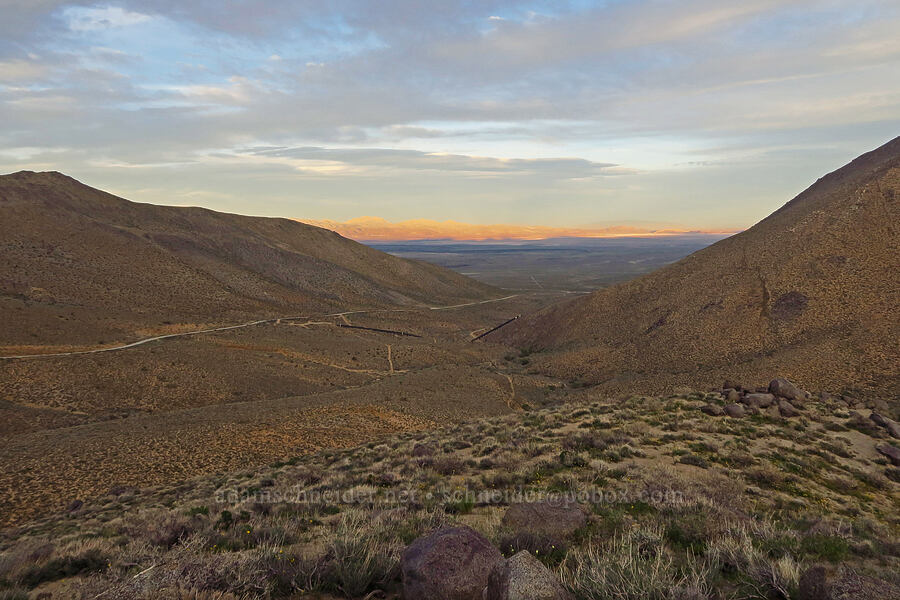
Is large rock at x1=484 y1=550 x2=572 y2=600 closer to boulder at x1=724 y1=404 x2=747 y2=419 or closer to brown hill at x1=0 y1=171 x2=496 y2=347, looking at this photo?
boulder at x1=724 y1=404 x2=747 y2=419

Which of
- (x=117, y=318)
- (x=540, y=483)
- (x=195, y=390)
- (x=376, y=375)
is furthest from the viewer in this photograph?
(x=117, y=318)

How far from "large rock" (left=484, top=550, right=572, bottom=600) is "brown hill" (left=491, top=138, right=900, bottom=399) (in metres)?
25.6

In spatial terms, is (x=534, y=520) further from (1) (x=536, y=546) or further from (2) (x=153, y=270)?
(2) (x=153, y=270)

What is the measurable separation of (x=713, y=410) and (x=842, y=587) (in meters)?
15.6

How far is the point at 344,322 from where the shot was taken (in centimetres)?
6062

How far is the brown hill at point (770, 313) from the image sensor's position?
1035 inches

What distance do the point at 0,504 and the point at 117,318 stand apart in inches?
1354

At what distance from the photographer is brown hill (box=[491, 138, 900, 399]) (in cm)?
2630

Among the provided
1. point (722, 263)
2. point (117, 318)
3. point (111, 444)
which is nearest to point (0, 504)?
point (111, 444)

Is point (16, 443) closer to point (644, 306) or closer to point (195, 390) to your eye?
point (195, 390)

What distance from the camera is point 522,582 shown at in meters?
4.44

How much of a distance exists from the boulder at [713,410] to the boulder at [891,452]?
473cm

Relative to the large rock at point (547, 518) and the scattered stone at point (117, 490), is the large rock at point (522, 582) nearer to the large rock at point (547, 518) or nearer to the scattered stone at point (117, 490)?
the large rock at point (547, 518)

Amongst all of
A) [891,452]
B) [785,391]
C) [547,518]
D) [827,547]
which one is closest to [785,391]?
[785,391]
